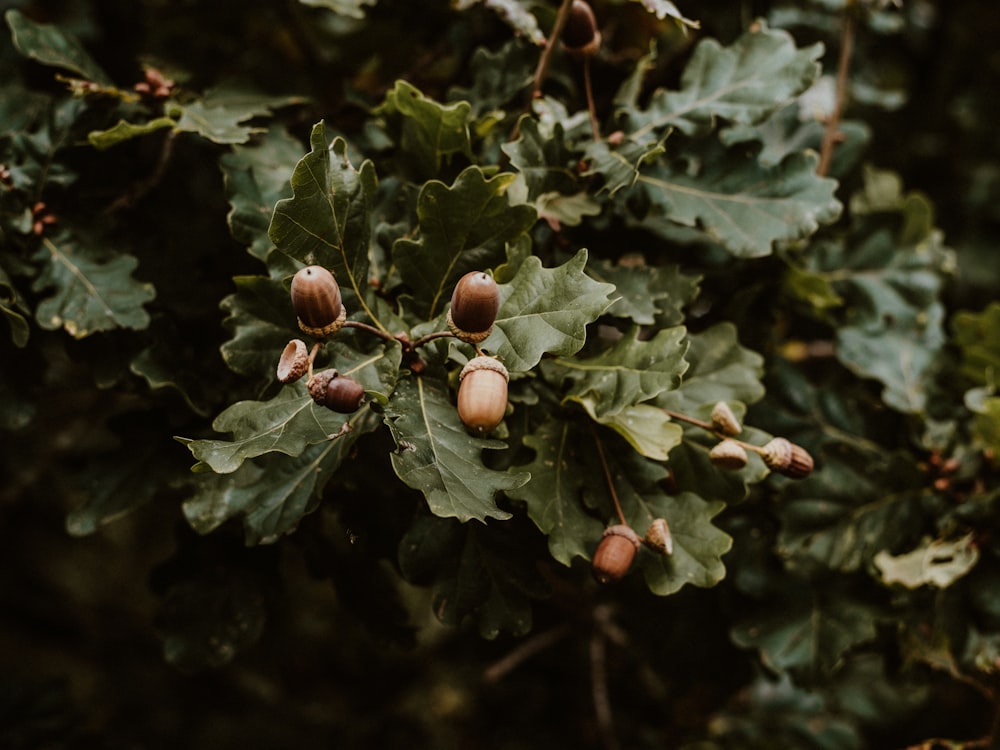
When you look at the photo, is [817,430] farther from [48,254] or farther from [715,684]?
[48,254]

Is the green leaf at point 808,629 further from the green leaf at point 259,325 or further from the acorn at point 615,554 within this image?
the green leaf at point 259,325

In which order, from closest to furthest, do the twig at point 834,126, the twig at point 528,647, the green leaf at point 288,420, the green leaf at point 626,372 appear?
1. the green leaf at point 288,420
2. the green leaf at point 626,372
3. the twig at point 834,126
4. the twig at point 528,647

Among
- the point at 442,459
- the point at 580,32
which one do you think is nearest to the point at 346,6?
the point at 580,32

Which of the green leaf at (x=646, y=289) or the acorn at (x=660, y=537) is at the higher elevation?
the green leaf at (x=646, y=289)

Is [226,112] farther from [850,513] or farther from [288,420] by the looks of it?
[850,513]

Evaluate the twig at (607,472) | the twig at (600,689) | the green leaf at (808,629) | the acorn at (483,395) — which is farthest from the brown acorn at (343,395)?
the twig at (600,689)

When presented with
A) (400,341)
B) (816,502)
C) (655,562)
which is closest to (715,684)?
(816,502)

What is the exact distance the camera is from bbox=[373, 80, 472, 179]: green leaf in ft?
2.97

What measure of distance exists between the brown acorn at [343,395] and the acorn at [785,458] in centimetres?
47

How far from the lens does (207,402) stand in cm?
100

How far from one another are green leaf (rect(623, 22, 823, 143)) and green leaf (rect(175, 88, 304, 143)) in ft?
1.64

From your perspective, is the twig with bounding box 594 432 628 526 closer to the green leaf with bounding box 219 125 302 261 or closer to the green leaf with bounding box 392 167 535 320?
the green leaf with bounding box 392 167 535 320

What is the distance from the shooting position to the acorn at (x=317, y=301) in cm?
73

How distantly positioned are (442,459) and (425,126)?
1.39 ft
